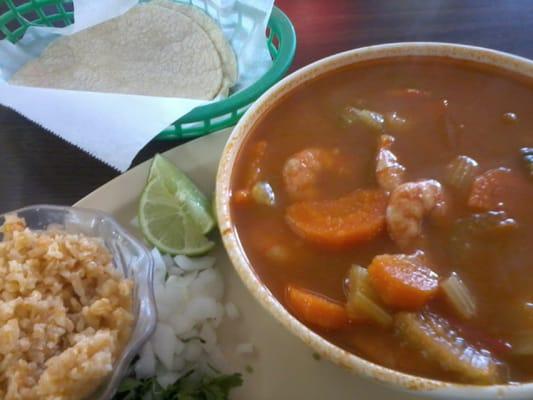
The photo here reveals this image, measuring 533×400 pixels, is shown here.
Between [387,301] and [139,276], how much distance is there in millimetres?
681


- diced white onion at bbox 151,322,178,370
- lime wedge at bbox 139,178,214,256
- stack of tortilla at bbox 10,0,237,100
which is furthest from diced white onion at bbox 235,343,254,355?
stack of tortilla at bbox 10,0,237,100

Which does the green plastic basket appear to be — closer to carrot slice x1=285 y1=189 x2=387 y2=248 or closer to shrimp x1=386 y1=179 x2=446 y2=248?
carrot slice x1=285 y1=189 x2=387 y2=248

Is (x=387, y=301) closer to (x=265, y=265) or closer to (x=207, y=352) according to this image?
(x=265, y=265)

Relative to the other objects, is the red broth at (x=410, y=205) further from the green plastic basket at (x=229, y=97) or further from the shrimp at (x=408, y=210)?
the green plastic basket at (x=229, y=97)

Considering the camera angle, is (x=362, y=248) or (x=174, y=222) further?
(x=174, y=222)

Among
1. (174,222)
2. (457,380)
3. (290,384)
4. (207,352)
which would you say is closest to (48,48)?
(174,222)

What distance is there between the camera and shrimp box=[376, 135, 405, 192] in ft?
5.22

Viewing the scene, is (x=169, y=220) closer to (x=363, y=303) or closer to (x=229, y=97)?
(x=229, y=97)

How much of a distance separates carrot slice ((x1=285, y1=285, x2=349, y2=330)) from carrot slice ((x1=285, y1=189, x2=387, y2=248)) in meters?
0.16

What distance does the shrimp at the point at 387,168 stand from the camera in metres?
1.59

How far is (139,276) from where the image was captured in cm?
159

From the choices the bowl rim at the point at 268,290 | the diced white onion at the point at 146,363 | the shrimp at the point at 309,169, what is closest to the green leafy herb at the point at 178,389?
the diced white onion at the point at 146,363

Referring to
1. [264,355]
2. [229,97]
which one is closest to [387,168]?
[264,355]

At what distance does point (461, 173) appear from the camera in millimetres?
1611
